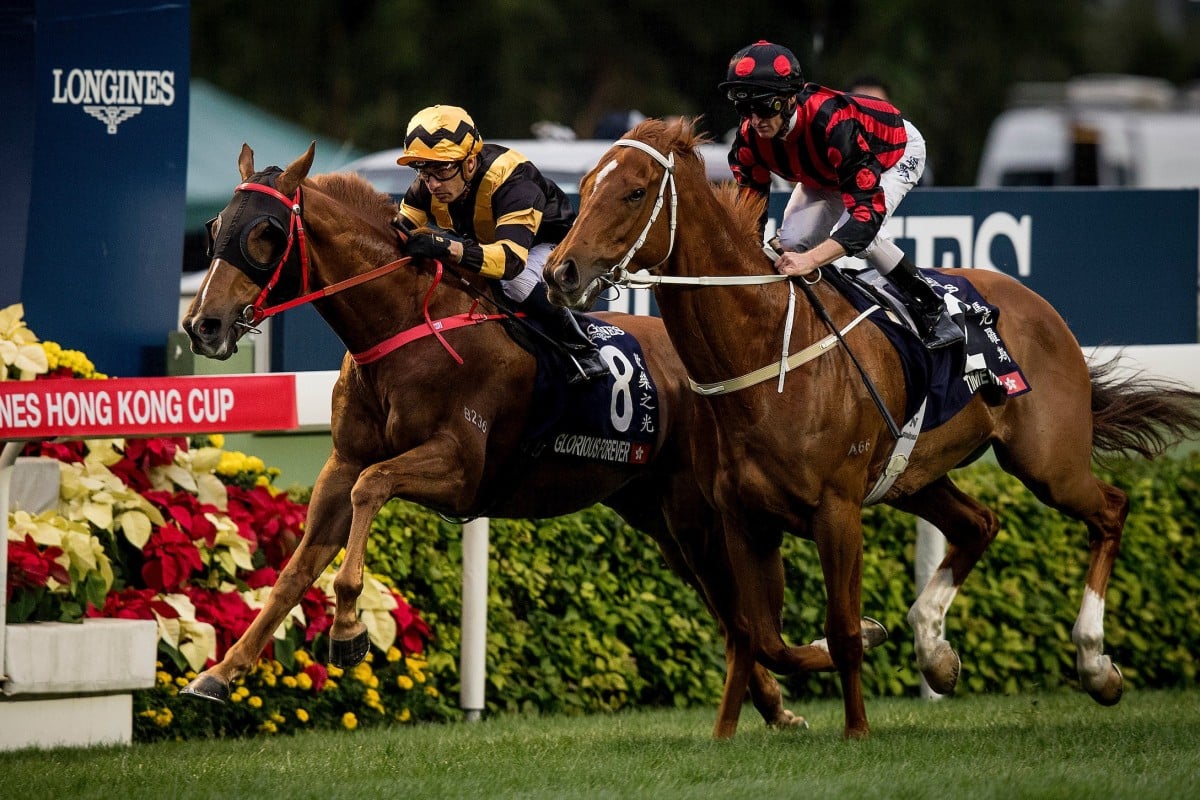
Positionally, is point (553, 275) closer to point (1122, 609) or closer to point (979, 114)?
point (1122, 609)

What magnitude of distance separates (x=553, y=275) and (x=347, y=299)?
0.86 meters

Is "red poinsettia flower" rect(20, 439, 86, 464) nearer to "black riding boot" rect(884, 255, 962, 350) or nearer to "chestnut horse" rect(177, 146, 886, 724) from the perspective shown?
"chestnut horse" rect(177, 146, 886, 724)

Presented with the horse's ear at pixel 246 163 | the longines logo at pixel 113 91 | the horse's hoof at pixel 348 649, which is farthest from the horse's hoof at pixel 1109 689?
the longines logo at pixel 113 91

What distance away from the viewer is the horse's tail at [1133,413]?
23.2 feet

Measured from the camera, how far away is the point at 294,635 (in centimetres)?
673

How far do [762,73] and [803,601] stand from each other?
9.01 feet

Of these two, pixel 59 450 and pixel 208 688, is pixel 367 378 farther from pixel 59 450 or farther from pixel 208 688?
pixel 59 450

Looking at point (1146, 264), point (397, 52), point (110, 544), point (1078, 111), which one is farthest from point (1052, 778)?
point (1078, 111)

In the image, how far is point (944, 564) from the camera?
6.67 meters

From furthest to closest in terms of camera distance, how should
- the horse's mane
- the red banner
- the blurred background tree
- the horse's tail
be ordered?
the blurred background tree, the horse's tail, the horse's mane, the red banner

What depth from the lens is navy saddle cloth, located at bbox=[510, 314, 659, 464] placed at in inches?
243

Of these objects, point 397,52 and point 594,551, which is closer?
point 594,551

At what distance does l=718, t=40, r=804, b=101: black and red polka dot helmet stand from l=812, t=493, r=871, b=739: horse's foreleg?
1.23m

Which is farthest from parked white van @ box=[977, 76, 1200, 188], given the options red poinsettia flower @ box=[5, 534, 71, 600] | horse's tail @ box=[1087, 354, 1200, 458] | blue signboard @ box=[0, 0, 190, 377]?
red poinsettia flower @ box=[5, 534, 71, 600]
